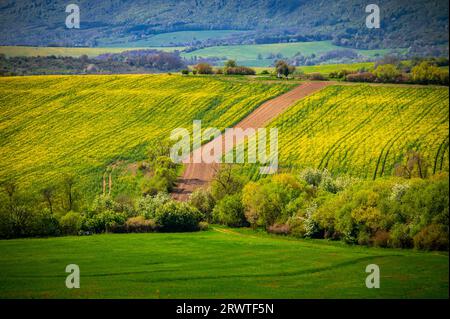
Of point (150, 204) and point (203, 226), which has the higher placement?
point (150, 204)

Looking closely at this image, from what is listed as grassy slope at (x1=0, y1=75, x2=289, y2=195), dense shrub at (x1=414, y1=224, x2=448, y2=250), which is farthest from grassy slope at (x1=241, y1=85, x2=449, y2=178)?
dense shrub at (x1=414, y1=224, x2=448, y2=250)

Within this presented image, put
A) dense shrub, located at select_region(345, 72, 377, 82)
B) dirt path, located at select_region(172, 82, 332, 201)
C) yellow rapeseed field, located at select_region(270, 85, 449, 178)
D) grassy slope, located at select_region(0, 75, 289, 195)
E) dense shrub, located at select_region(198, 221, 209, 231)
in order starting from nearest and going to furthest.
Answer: dense shrub, located at select_region(198, 221, 209, 231), yellow rapeseed field, located at select_region(270, 85, 449, 178), dirt path, located at select_region(172, 82, 332, 201), grassy slope, located at select_region(0, 75, 289, 195), dense shrub, located at select_region(345, 72, 377, 82)

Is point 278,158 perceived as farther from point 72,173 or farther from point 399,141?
point 72,173

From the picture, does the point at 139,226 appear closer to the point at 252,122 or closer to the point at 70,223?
the point at 70,223

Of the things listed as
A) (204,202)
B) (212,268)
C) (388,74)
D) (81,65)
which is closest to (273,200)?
(204,202)

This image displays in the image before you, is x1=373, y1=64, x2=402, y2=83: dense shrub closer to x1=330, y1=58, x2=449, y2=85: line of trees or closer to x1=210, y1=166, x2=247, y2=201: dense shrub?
x1=330, y1=58, x2=449, y2=85: line of trees
